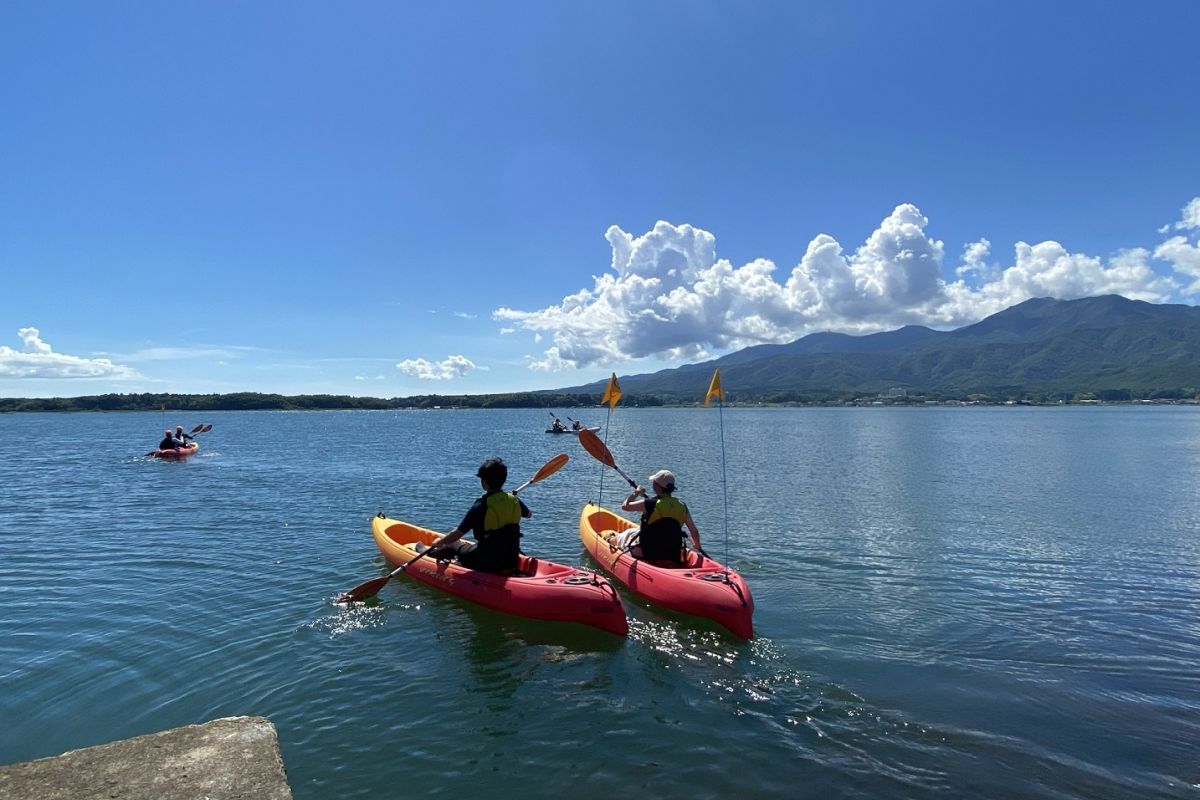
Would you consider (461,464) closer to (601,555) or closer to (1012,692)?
(601,555)

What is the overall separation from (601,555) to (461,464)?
2580 cm

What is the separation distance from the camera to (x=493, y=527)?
429 inches

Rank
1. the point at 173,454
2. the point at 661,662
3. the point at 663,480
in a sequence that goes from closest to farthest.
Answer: the point at 661,662, the point at 663,480, the point at 173,454

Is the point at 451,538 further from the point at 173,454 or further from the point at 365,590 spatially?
the point at 173,454

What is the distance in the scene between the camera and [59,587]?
499 inches

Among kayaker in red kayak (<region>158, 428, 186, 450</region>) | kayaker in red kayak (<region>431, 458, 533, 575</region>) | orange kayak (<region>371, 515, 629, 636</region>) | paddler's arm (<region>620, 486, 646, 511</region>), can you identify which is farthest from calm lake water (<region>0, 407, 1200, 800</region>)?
kayaker in red kayak (<region>158, 428, 186, 450</region>)

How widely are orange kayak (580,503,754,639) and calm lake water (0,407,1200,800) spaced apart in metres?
0.32

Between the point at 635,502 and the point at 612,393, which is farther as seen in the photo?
the point at 612,393

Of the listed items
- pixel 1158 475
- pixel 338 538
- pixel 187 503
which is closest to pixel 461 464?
pixel 187 503

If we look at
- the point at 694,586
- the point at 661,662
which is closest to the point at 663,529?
the point at 694,586

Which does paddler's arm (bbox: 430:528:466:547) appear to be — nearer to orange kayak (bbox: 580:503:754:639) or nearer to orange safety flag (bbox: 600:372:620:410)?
orange kayak (bbox: 580:503:754:639)

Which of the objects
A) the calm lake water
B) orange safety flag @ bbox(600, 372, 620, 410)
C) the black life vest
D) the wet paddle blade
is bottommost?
the calm lake water

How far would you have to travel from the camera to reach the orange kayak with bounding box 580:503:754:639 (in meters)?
9.98

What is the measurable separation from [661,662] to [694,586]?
5.34 feet
